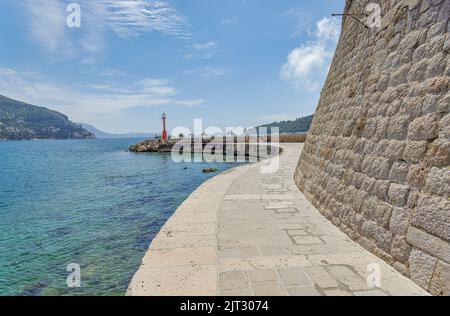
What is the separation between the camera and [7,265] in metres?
6.52

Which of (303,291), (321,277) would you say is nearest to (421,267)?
(321,277)

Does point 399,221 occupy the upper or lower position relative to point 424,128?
lower

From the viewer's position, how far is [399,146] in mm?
3611

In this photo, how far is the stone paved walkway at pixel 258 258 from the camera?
298 cm

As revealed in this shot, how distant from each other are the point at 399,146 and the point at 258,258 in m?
2.53

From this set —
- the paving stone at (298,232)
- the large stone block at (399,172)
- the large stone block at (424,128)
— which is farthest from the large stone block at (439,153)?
the paving stone at (298,232)

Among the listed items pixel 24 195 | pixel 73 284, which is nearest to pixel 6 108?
pixel 24 195

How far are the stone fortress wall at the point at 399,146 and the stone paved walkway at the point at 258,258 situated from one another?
350 mm

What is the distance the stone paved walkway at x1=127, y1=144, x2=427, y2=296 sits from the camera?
2984mm

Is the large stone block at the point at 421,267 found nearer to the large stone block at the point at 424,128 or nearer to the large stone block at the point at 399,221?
the large stone block at the point at 399,221

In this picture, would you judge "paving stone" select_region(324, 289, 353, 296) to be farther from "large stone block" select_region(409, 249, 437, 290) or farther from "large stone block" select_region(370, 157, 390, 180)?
"large stone block" select_region(370, 157, 390, 180)

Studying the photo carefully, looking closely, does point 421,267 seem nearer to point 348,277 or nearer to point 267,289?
point 348,277

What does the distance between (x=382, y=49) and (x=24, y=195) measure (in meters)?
18.9

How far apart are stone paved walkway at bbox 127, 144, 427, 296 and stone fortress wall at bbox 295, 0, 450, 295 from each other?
35 centimetres
